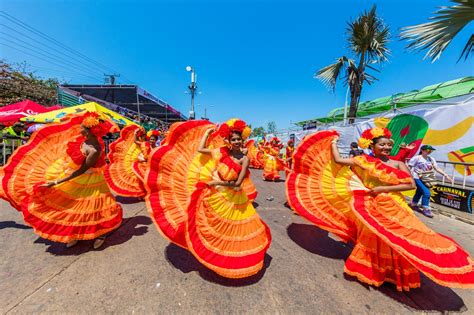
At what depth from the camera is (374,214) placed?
84.4 inches

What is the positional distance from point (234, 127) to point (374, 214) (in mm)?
1791

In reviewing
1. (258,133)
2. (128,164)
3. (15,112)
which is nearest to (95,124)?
(128,164)

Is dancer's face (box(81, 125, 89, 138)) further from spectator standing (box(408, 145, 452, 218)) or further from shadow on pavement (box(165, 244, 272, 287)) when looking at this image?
spectator standing (box(408, 145, 452, 218))

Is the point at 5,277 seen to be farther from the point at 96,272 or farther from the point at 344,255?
the point at 344,255

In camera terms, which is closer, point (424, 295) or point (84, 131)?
point (424, 295)

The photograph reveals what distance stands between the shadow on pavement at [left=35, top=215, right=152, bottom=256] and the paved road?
0.01m

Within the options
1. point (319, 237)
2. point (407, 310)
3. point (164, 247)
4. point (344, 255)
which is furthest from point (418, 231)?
point (164, 247)

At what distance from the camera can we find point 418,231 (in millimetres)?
1944

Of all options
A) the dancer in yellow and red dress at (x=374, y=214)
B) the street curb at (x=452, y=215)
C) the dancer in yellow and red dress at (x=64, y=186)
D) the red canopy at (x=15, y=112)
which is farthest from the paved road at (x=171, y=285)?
the red canopy at (x=15, y=112)

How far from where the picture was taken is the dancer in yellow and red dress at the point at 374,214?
6.01 feet

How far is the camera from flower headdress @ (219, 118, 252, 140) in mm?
2338

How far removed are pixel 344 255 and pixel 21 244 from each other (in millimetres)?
4599

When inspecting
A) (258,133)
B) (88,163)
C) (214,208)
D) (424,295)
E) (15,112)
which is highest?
(258,133)

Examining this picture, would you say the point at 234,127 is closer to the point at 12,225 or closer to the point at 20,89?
the point at 12,225
